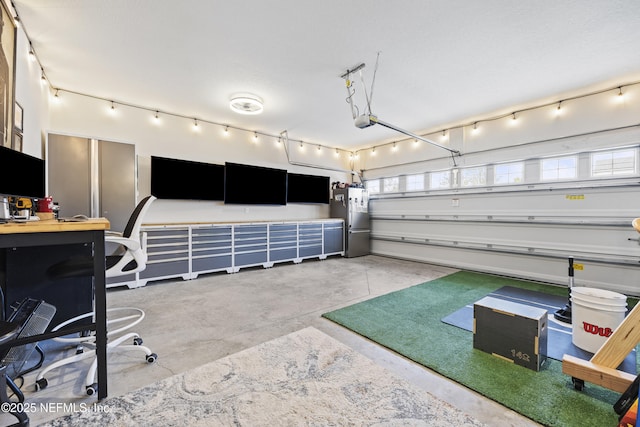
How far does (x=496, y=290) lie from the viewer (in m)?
3.71

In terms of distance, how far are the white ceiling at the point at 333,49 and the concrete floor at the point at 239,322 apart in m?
2.83

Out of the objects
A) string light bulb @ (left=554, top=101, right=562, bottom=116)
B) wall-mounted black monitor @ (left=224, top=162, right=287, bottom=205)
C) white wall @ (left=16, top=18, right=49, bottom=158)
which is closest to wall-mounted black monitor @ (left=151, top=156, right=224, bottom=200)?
wall-mounted black monitor @ (left=224, top=162, right=287, bottom=205)

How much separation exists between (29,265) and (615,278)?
6516 mm

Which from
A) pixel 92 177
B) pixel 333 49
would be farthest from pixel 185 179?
pixel 333 49

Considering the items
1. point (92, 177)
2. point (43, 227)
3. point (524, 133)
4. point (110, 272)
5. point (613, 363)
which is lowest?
point (613, 363)

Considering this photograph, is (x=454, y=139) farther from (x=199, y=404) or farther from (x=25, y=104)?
(x=25, y=104)

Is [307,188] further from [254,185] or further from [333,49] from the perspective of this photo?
[333,49]

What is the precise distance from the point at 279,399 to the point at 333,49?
10.3 feet

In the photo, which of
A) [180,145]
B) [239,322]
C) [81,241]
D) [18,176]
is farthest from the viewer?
[180,145]

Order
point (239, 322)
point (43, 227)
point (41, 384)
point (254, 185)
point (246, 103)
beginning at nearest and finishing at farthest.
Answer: point (43, 227) < point (41, 384) < point (239, 322) < point (246, 103) < point (254, 185)

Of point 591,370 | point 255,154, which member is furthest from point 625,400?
point 255,154

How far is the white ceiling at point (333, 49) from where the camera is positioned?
2.26 m

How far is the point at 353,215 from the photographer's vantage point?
648 cm

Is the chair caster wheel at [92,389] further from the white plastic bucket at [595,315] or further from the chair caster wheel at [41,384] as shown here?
the white plastic bucket at [595,315]
